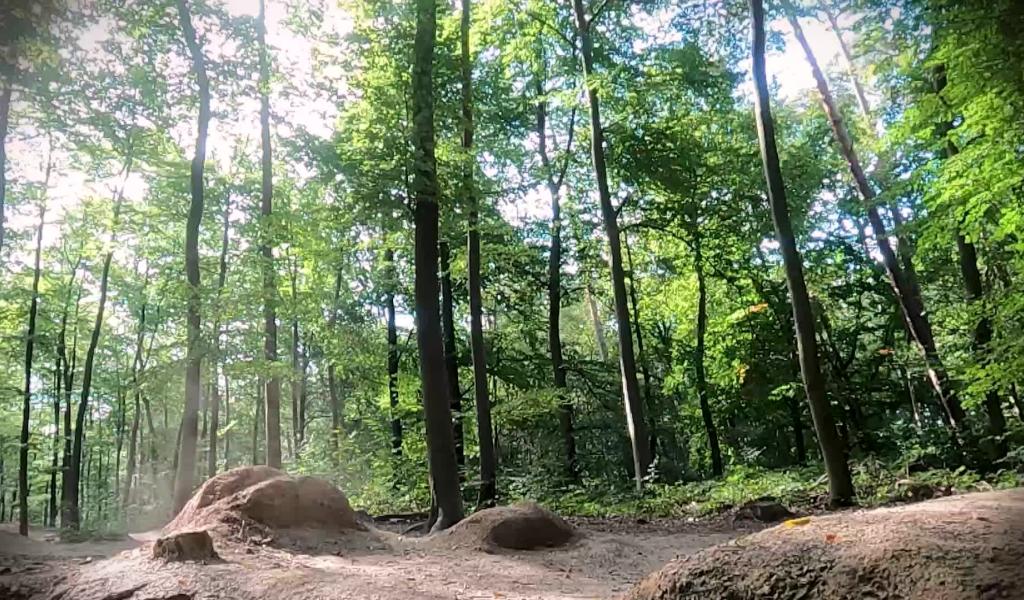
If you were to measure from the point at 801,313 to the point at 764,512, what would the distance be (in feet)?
9.84

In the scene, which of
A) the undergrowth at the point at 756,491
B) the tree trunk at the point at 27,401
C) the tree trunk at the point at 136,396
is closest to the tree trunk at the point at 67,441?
the tree trunk at the point at 27,401

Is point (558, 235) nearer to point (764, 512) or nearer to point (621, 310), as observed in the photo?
point (621, 310)

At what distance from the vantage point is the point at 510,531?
798cm

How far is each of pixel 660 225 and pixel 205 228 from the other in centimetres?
1546

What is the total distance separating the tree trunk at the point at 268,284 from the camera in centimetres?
1516

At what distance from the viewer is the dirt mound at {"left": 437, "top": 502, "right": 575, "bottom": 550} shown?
787 centimetres

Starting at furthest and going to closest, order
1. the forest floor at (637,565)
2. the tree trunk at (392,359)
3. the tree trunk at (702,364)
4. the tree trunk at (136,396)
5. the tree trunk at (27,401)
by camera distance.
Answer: the tree trunk at (136,396) → the tree trunk at (702,364) → the tree trunk at (392,359) → the tree trunk at (27,401) → the forest floor at (637,565)

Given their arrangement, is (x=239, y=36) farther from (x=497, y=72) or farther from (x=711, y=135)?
(x=711, y=135)

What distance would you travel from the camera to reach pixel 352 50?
12445mm

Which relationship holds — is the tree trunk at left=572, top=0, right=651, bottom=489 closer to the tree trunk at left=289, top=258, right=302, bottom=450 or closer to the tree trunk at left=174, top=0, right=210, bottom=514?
the tree trunk at left=289, top=258, right=302, bottom=450

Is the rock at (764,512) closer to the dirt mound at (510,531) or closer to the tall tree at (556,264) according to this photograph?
the dirt mound at (510,531)

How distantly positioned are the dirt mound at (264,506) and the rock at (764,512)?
18.8 ft

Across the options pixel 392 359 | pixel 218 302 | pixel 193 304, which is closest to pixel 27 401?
pixel 193 304

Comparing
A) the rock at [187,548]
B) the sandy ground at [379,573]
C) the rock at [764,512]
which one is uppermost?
the rock at [187,548]
